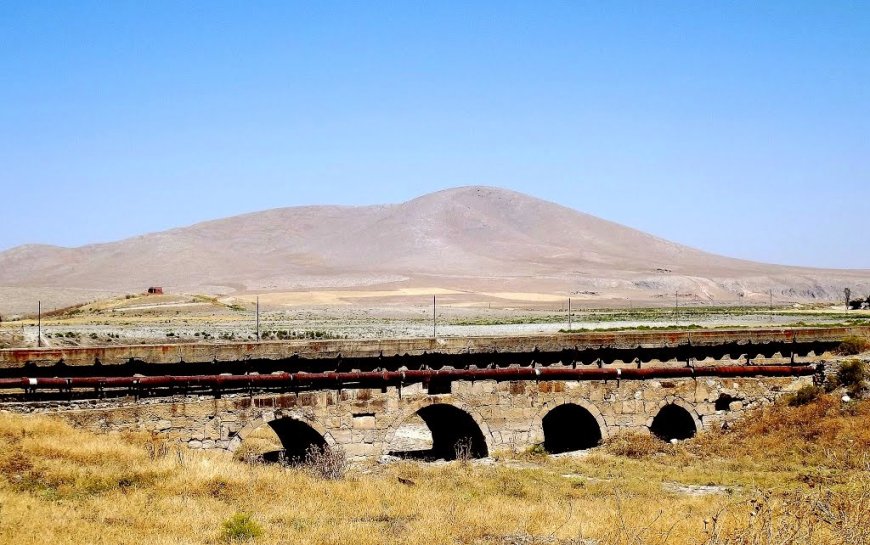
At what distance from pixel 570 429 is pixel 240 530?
528 inches

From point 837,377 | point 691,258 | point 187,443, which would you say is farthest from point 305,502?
point 691,258

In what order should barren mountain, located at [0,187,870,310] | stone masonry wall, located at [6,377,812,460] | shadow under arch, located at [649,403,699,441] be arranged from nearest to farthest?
stone masonry wall, located at [6,377,812,460]
shadow under arch, located at [649,403,699,441]
barren mountain, located at [0,187,870,310]

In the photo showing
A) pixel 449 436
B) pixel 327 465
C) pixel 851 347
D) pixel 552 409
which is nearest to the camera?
pixel 327 465

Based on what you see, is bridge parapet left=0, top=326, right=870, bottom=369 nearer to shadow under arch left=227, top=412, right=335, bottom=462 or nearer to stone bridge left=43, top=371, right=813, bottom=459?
stone bridge left=43, top=371, right=813, bottom=459

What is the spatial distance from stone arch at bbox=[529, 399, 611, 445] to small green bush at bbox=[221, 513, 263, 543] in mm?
10638

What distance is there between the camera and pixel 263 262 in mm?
174375

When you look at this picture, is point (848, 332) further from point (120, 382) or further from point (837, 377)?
point (120, 382)

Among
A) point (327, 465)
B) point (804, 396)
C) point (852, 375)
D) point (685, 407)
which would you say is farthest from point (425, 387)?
point (852, 375)

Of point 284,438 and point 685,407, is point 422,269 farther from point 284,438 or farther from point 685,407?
point 284,438

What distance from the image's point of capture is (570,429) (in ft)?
74.8

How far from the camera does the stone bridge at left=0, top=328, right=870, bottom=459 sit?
17.7 meters

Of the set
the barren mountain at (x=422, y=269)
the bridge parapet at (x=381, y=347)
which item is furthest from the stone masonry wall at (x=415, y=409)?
the barren mountain at (x=422, y=269)

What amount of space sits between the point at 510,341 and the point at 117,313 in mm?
44141

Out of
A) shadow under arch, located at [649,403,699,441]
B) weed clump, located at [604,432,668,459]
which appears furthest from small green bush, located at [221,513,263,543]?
Answer: shadow under arch, located at [649,403,699,441]
